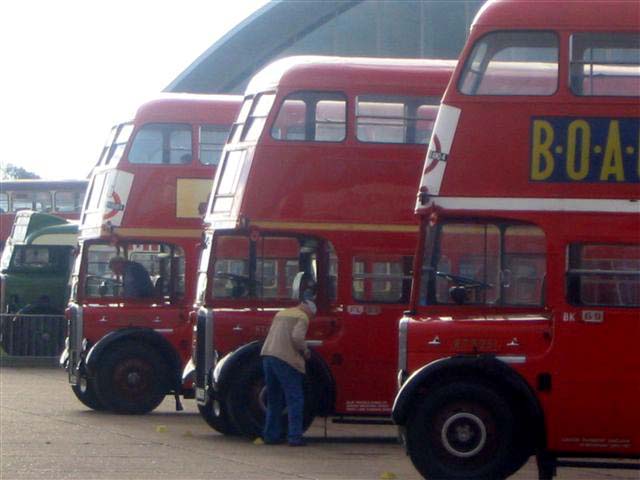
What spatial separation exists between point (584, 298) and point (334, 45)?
4251cm

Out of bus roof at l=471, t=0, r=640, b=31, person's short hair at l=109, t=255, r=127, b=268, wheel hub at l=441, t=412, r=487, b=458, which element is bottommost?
wheel hub at l=441, t=412, r=487, b=458

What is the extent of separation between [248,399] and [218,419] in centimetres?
56

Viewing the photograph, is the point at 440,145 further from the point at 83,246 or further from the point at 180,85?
the point at 180,85

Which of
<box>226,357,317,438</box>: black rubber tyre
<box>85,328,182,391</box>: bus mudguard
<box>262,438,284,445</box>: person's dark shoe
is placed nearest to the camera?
<box>262,438,284,445</box>: person's dark shoe

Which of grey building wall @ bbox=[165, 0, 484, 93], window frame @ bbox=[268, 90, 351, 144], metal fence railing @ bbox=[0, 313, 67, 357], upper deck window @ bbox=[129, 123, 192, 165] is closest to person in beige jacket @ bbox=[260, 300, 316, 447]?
window frame @ bbox=[268, 90, 351, 144]

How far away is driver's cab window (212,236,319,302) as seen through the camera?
16.0 metres

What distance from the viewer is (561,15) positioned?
11.7m

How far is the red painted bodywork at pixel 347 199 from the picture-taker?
1573 centimetres

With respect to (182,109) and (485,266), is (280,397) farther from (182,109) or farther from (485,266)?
(182,109)

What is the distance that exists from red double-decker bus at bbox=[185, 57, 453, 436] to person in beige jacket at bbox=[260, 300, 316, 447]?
59cm

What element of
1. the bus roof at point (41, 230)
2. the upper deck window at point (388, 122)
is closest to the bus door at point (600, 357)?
the upper deck window at point (388, 122)

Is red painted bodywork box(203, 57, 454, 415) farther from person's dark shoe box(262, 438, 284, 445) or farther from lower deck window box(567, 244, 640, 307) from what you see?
lower deck window box(567, 244, 640, 307)

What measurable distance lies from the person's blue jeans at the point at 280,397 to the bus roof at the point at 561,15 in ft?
15.0

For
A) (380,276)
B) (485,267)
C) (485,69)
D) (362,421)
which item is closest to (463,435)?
(485,267)
